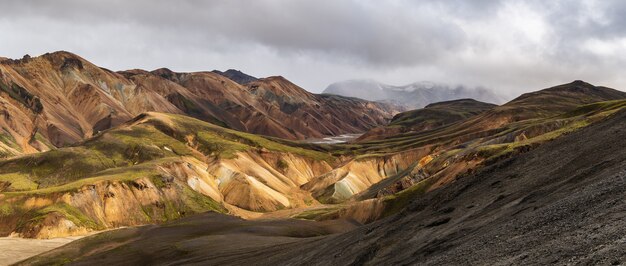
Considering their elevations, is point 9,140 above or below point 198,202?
above

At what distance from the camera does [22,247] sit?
7956 cm

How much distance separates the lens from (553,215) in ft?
75.5

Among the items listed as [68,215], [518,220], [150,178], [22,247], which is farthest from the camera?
[150,178]

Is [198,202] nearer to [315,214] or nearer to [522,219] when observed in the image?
[315,214]

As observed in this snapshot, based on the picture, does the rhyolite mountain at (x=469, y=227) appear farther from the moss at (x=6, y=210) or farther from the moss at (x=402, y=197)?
the moss at (x=6, y=210)

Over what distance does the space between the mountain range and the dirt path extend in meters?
4.04

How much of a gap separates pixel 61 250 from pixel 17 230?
83.5ft

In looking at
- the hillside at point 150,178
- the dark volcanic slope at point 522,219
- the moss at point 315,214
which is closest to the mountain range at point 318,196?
the dark volcanic slope at point 522,219

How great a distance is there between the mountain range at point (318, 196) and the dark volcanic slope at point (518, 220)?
121 mm

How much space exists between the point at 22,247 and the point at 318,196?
2980 inches

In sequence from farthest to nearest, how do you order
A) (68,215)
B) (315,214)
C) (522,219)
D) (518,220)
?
(315,214) → (68,215) → (518,220) → (522,219)

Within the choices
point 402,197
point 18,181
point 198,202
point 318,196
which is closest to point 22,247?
point 18,181

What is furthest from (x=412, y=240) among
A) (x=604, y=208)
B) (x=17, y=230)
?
(x=17, y=230)

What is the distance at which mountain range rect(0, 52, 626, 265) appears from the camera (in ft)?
78.1
